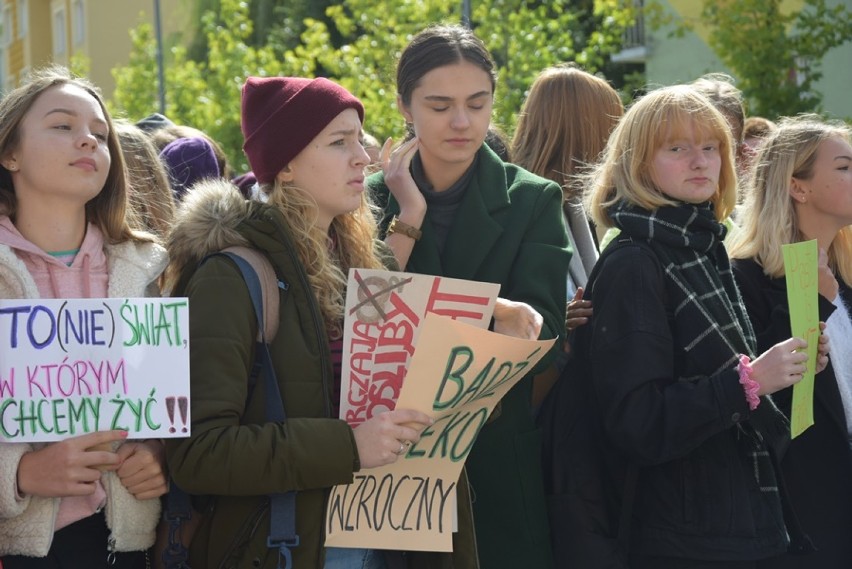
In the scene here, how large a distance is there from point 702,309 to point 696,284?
95mm

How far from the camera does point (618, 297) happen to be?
12.2 ft

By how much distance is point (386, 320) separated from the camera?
3227 millimetres

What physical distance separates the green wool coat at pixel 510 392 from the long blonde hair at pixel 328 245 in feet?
1.00

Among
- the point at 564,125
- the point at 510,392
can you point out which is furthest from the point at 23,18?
the point at 510,392

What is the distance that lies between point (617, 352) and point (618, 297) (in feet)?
0.55

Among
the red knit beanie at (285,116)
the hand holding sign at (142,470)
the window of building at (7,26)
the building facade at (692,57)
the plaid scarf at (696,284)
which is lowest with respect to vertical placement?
the window of building at (7,26)

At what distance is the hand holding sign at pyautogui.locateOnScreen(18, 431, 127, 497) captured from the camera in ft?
9.41

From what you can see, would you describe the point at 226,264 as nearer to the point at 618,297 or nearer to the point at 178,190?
the point at 618,297

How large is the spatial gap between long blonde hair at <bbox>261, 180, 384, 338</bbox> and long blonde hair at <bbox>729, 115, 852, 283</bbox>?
62.0 inches

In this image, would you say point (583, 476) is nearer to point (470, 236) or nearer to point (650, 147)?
point (470, 236)

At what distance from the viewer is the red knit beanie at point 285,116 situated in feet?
10.8

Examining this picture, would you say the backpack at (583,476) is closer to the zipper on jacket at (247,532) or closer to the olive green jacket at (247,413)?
the olive green jacket at (247,413)

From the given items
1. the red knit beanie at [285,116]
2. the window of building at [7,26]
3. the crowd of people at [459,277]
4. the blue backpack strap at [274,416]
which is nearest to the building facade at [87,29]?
the window of building at [7,26]

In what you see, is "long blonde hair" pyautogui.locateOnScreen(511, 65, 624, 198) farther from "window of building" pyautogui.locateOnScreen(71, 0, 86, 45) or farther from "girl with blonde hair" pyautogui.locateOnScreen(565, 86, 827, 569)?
"window of building" pyautogui.locateOnScreen(71, 0, 86, 45)
